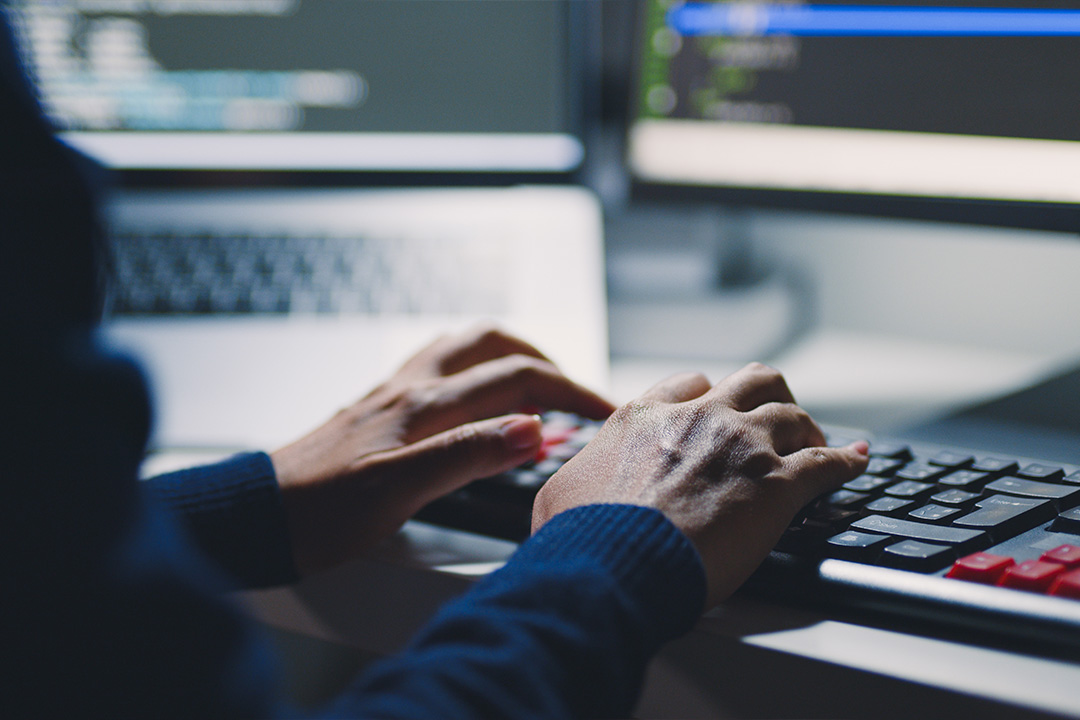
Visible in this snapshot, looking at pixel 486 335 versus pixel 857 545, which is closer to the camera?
pixel 857 545

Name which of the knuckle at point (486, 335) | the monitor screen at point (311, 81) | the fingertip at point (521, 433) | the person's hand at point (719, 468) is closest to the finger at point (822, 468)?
the person's hand at point (719, 468)

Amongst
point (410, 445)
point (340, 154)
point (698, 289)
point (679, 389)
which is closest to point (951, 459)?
point (679, 389)

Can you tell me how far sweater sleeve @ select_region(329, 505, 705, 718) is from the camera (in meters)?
0.26

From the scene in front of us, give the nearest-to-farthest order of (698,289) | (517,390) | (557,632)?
(557,632)
(517,390)
(698,289)

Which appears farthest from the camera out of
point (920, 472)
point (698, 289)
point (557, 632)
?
point (698, 289)

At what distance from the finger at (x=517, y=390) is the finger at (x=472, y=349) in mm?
33

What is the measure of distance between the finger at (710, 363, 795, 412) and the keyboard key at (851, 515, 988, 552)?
9 centimetres

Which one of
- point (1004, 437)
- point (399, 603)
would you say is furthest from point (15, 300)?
point (1004, 437)

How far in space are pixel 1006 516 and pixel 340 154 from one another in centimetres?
60

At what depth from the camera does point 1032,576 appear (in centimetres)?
29

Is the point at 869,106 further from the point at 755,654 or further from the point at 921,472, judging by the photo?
the point at 755,654

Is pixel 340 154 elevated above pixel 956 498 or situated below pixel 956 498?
above

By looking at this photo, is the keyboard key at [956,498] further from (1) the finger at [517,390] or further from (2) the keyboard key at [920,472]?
(1) the finger at [517,390]

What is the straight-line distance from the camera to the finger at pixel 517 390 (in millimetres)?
479
